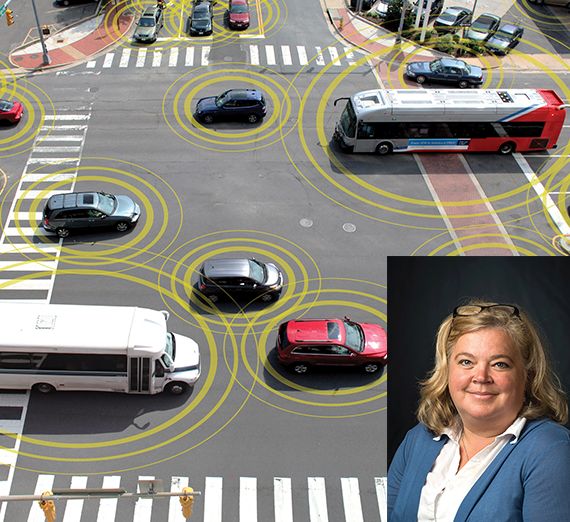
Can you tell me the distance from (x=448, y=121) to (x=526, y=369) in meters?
30.5

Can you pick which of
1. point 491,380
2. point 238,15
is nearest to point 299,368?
point 491,380

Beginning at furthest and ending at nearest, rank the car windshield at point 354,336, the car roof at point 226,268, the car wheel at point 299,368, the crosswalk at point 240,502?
the car roof at point 226,268, the car wheel at point 299,368, the car windshield at point 354,336, the crosswalk at point 240,502

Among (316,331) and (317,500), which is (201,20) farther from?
(317,500)

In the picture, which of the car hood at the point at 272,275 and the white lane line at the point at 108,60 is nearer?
the car hood at the point at 272,275

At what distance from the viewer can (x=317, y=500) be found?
21234mm

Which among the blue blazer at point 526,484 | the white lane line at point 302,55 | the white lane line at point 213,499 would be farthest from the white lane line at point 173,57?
the blue blazer at point 526,484

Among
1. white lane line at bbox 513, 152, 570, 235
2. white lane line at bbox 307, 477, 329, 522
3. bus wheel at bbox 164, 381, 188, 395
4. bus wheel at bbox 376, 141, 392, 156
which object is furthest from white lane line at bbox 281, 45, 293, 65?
white lane line at bbox 307, 477, 329, 522

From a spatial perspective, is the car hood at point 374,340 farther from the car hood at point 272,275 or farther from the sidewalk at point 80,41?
the sidewalk at point 80,41

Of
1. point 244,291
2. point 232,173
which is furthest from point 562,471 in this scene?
point 232,173

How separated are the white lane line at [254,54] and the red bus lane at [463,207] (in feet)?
49.1

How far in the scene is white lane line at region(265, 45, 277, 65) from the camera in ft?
145

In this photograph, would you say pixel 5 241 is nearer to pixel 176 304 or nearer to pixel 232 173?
pixel 176 304

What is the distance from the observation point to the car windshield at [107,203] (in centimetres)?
3027

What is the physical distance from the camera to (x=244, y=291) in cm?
2736
